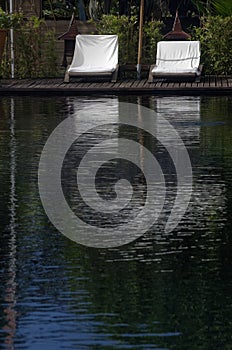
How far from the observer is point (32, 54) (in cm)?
2666

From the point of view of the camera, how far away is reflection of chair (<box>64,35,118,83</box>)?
25.1 metres

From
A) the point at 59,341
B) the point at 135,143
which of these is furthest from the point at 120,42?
the point at 59,341

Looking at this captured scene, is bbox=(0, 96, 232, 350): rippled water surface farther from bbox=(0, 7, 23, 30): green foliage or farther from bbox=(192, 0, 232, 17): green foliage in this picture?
bbox=(192, 0, 232, 17): green foliage

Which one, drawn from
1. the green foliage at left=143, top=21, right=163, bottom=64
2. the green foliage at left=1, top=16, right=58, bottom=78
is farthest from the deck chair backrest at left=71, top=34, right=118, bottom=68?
the green foliage at left=143, top=21, right=163, bottom=64

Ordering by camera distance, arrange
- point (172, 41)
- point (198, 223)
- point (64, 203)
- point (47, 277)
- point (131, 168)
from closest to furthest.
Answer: point (47, 277) → point (198, 223) → point (64, 203) → point (131, 168) → point (172, 41)

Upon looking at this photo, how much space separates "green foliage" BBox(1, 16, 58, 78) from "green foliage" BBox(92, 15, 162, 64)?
1180 mm

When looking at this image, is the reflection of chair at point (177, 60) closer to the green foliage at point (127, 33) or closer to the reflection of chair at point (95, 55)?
the reflection of chair at point (95, 55)

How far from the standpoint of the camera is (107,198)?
11.5m

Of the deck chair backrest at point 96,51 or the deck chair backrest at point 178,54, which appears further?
the deck chair backrest at point 96,51

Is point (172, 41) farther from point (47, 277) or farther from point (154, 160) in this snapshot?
point (47, 277)

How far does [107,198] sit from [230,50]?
49.1ft

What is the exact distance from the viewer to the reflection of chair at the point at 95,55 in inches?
990

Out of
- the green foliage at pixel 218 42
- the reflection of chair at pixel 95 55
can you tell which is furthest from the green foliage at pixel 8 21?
the green foliage at pixel 218 42

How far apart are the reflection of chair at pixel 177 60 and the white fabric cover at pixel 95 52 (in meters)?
0.91
